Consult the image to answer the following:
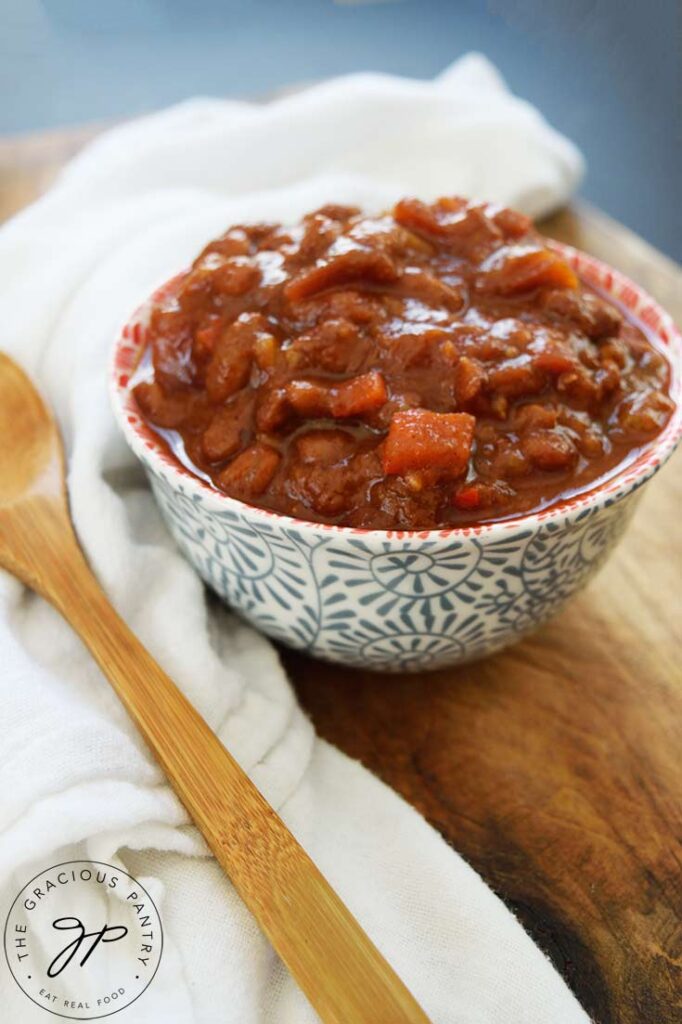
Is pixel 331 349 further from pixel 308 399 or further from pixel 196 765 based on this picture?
pixel 196 765

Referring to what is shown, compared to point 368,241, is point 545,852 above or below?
below

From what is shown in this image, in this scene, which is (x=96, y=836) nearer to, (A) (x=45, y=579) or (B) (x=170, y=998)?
(B) (x=170, y=998)

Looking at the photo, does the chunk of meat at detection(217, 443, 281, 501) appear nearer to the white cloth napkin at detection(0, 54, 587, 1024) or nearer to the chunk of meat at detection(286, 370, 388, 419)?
the chunk of meat at detection(286, 370, 388, 419)

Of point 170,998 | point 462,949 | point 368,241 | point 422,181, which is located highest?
point 368,241

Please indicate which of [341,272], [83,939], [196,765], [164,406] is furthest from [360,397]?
[83,939]

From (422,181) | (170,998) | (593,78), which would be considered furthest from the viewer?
(593,78)

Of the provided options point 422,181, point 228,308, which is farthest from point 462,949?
point 422,181

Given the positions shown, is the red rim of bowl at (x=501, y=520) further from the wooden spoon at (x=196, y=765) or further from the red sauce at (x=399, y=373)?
the wooden spoon at (x=196, y=765)
